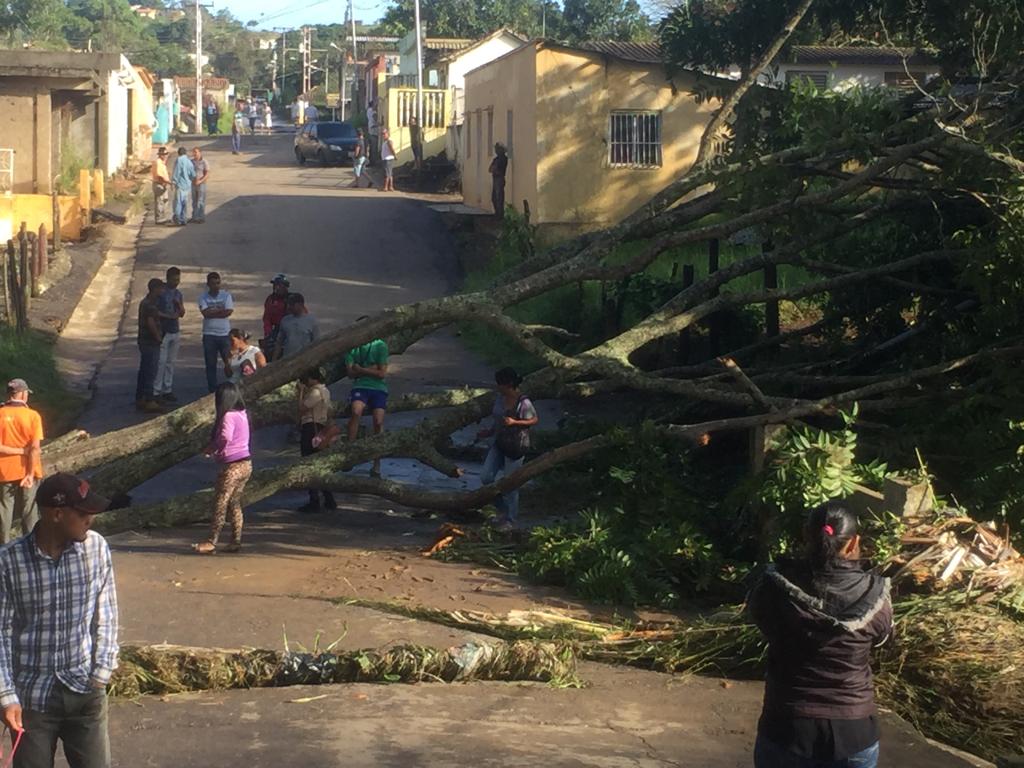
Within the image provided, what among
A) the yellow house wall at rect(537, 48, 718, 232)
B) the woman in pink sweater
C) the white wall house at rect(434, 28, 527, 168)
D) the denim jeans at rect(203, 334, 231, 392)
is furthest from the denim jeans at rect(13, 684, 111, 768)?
the white wall house at rect(434, 28, 527, 168)

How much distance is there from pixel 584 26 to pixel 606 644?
187ft

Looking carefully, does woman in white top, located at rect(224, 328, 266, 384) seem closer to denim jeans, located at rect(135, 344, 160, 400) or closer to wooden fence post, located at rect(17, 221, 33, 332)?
denim jeans, located at rect(135, 344, 160, 400)

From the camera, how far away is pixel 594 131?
25.3 metres

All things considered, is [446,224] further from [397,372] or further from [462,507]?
[462,507]

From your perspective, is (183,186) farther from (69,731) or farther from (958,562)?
(69,731)

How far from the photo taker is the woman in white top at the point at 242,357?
472 inches

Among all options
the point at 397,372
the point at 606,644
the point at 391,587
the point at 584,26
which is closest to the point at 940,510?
the point at 606,644

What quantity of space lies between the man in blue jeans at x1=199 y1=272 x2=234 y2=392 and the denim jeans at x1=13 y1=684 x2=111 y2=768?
1104 centimetres

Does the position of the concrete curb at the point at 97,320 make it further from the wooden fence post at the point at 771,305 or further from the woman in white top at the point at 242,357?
the wooden fence post at the point at 771,305

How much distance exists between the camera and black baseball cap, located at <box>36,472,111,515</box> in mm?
4453

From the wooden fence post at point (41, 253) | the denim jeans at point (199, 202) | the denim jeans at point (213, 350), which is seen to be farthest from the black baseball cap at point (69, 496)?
the denim jeans at point (199, 202)

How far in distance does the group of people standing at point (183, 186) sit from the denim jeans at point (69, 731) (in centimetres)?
2378

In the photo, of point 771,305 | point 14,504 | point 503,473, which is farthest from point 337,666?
point 771,305

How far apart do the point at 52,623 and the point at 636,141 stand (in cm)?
2211
